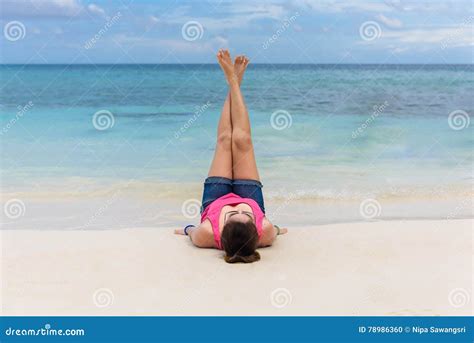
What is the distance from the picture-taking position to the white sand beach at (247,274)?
4082 millimetres

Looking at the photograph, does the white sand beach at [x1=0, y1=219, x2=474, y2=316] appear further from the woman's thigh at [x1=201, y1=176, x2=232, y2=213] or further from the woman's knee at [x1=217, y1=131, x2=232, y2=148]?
the woman's knee at [x1=217, y1=131, x2=232, y2=148]

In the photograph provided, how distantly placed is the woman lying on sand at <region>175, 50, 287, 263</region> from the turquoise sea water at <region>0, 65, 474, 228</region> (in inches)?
73.8

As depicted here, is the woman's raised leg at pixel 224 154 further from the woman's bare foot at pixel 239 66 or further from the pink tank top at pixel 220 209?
Answer: the woman's bare foot at pixel 239 66

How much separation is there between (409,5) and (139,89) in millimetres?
8075

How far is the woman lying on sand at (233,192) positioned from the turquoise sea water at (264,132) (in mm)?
1874

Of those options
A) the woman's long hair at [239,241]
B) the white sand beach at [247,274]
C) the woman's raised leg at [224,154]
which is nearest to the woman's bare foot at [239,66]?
the woman's raised leg at [224,154]

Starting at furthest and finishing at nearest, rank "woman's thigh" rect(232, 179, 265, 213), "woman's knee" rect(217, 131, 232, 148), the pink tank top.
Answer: "woman's knee" rect(217, 131, 232, 148)
"woman's thigh" rect(232, 179, 265, 213)
the pink tank top

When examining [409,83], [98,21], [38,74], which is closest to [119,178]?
[98,21]

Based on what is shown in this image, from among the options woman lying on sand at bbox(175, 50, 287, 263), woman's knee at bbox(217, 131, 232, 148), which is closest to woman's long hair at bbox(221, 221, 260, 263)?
woman lying on sand at bbox(175, 50, 287, 263)

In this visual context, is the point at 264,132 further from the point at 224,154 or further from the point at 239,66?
the point at 224,154

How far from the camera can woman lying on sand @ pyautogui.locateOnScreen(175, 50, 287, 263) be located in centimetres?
486

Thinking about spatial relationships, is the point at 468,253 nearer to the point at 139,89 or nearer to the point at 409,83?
the point at 139,89

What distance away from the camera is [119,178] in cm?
802

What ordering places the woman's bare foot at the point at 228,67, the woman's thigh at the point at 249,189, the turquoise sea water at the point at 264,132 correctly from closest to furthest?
the woman's thigh at the point at 249,189 < the woman's bare foot at the point at 228,67 < the turquoise sea water at the point at 264,132
